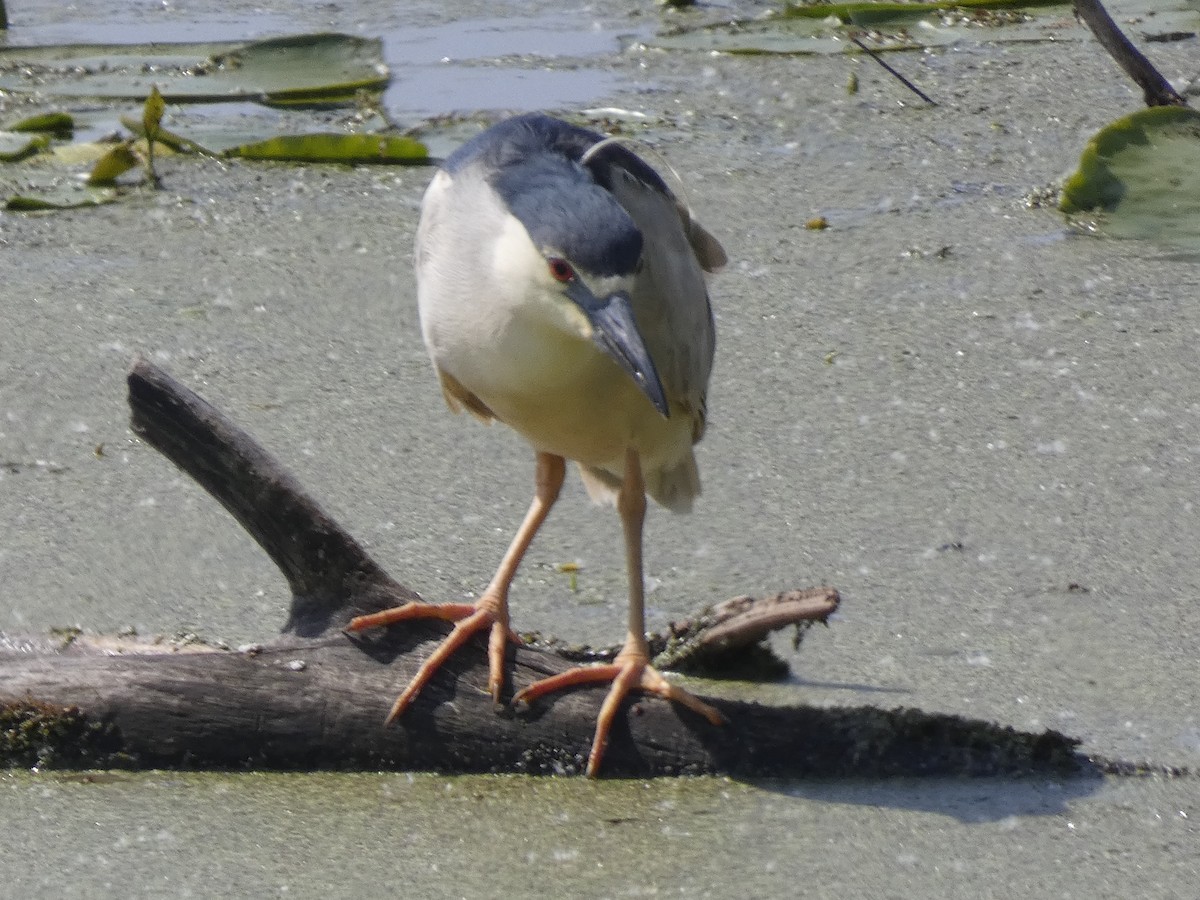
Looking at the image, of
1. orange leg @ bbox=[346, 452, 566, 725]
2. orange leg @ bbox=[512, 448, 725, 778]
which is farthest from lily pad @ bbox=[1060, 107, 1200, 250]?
orange leg @ bbox=[346, 452, 566, 725]

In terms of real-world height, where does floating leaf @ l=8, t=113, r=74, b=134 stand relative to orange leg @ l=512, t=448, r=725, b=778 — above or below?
above

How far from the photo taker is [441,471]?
3.77 m

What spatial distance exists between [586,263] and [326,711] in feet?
2.58

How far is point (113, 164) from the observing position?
17.7 feet

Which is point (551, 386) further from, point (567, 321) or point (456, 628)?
point (456, 628)

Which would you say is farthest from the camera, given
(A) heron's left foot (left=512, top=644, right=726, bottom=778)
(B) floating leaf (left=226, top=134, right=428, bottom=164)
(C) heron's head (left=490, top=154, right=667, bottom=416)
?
(B) floating leaf (left=226, top=134, right=428, bottom=164)

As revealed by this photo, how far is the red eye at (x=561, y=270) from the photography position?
2453 millimetres

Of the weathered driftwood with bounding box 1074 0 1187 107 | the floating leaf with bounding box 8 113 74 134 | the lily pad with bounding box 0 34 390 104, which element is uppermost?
the weathered driftwood with bounding box 1074 0 1187 107

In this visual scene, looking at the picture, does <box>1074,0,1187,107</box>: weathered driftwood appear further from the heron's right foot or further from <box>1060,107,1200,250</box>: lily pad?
the heron's right foot

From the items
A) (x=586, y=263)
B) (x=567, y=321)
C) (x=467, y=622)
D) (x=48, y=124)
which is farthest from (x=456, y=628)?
(x=48, y=124)

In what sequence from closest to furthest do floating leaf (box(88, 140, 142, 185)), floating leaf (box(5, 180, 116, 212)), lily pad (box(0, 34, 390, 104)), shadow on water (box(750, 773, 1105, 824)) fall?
1. shadow on water (box(750, 773, 1105, 824))
2. floating leaf (box(5, 180, 116, 212))
3. floating leaf (box(88, 140, 142, 185))
4. lily pad (box(0, 34, 390, 104))

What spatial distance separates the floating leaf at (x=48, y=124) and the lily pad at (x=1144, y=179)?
3187mm

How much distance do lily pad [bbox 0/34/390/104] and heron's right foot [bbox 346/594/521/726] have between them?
12.0ft

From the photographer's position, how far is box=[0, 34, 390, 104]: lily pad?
20.1 feet
